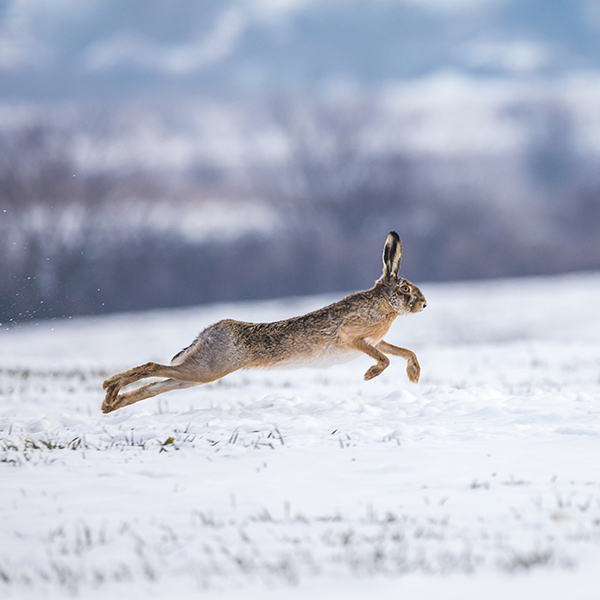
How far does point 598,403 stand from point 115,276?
28810 mm

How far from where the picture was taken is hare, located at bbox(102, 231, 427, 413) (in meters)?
6.90

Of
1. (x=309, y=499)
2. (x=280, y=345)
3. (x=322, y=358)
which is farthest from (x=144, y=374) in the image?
(x=309, y=499)

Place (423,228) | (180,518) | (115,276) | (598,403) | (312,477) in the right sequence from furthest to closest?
1. (423,228)
2. (115,276)
3. (598,403)
4. (312,477)
5. (180,518)

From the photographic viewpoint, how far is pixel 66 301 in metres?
29.7

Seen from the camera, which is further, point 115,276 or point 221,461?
point 115,276

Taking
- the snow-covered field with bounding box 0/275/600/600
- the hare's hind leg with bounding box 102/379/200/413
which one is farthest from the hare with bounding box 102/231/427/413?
the snow-covered field with bounding box 0/275/600/600

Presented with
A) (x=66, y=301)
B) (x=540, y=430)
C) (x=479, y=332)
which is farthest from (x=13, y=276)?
(x=540, y=430)

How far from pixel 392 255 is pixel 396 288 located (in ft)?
1.01

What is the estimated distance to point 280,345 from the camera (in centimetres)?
692

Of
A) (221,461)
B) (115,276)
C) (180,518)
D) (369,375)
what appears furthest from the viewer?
(115,276)

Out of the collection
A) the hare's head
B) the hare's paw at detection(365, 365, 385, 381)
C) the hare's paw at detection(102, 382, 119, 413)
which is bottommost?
the hare's paw at detection(102, 382, 119, 413)

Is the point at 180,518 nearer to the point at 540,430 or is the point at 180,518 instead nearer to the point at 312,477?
the point at 312,477

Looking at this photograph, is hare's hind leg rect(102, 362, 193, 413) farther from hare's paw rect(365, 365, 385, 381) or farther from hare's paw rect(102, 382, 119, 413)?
hare's paw rect(365, 365, 385, 381)

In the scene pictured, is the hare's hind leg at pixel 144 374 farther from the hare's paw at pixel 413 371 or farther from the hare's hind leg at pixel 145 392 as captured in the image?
the hare's paw at pixel 413 371
